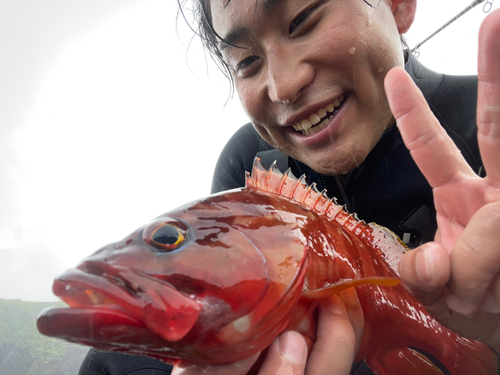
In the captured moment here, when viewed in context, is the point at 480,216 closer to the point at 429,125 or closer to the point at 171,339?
the point at 429,125

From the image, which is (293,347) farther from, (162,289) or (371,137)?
(371,137)

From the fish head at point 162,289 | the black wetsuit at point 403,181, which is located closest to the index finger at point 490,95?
the fish head at point 162,289

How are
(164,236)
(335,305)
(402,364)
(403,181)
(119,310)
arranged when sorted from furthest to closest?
(403,181), (402,364), (335,305), (164,236), (119,310)

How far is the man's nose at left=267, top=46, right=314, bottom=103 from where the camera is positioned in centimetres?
143

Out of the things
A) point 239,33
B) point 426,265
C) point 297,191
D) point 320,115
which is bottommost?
point 426,265

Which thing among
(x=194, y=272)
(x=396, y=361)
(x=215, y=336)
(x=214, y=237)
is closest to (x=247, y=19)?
(x=214, y=237)

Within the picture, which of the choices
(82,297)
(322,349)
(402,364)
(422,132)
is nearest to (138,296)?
(82,297)

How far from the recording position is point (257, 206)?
0.98 m

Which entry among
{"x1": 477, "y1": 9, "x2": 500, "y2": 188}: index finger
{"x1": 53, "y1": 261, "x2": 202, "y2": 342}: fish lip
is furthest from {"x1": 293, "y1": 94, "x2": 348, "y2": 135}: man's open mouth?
{"x1": 53, "y1": 261, "x2": 202, "y2": 342}: fish lip

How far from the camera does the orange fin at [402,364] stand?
117 centimetres

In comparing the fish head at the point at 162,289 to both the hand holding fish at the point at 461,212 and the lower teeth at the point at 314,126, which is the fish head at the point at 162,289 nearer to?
the hand holding fish at the point at 461,212

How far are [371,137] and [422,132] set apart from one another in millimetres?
751

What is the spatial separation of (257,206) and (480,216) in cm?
60

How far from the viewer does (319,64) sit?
1446mm
